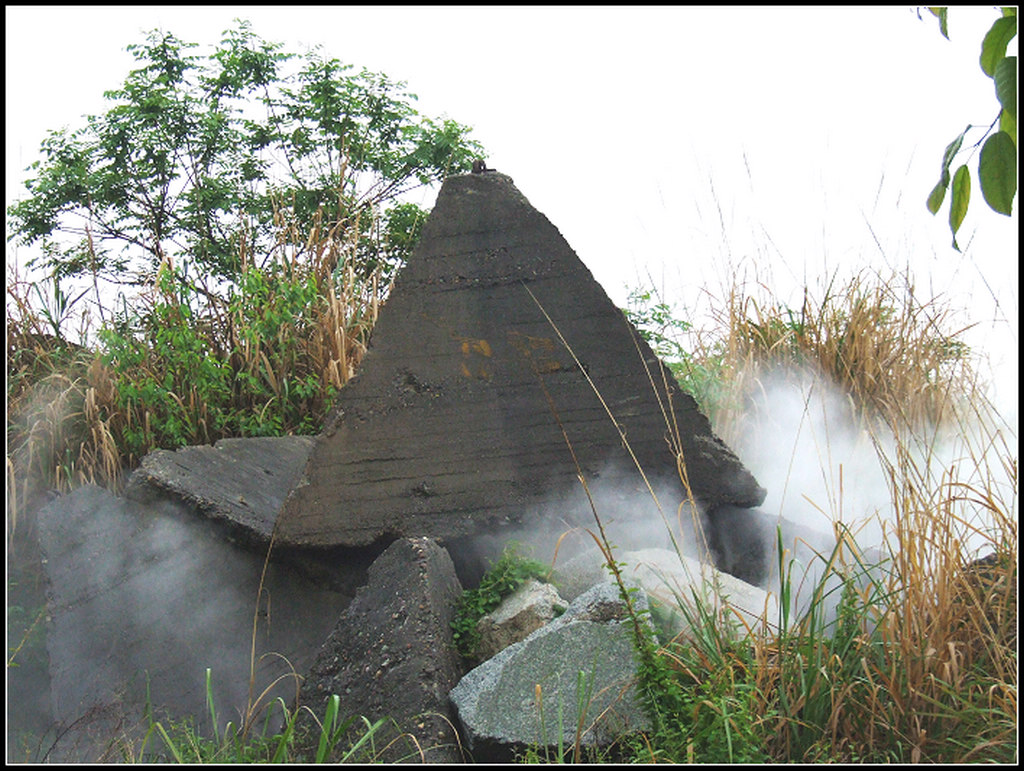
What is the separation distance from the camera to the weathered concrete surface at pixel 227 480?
306cm

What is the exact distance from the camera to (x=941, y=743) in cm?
199

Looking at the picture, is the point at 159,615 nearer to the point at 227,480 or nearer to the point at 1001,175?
the point at 227,480

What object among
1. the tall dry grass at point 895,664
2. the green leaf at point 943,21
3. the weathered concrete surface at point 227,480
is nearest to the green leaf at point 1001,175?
the green leaf at point 943,21

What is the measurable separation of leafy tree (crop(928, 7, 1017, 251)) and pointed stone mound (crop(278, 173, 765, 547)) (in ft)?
4.71

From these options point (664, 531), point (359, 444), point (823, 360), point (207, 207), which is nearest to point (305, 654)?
point (359, 444)

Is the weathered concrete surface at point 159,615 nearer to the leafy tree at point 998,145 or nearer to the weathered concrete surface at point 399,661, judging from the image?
the weathered concrete surface at point 399,661

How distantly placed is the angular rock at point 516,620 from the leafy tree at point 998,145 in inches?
59.2

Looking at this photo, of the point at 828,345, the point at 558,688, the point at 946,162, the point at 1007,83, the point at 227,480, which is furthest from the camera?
the point at 828,345

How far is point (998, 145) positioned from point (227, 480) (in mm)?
2727

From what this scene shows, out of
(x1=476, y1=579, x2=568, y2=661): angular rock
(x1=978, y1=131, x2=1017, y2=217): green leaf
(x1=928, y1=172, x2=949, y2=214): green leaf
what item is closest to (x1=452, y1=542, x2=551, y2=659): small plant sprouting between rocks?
(x1=476, y1=579, x2=568, y2=661): angular rock

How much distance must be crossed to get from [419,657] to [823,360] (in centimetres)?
287

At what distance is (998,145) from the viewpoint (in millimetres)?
1344

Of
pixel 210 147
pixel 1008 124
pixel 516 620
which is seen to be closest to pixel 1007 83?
pixel 1008 124

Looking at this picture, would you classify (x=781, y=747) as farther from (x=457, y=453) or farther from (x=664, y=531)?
(x=457, y=453)
